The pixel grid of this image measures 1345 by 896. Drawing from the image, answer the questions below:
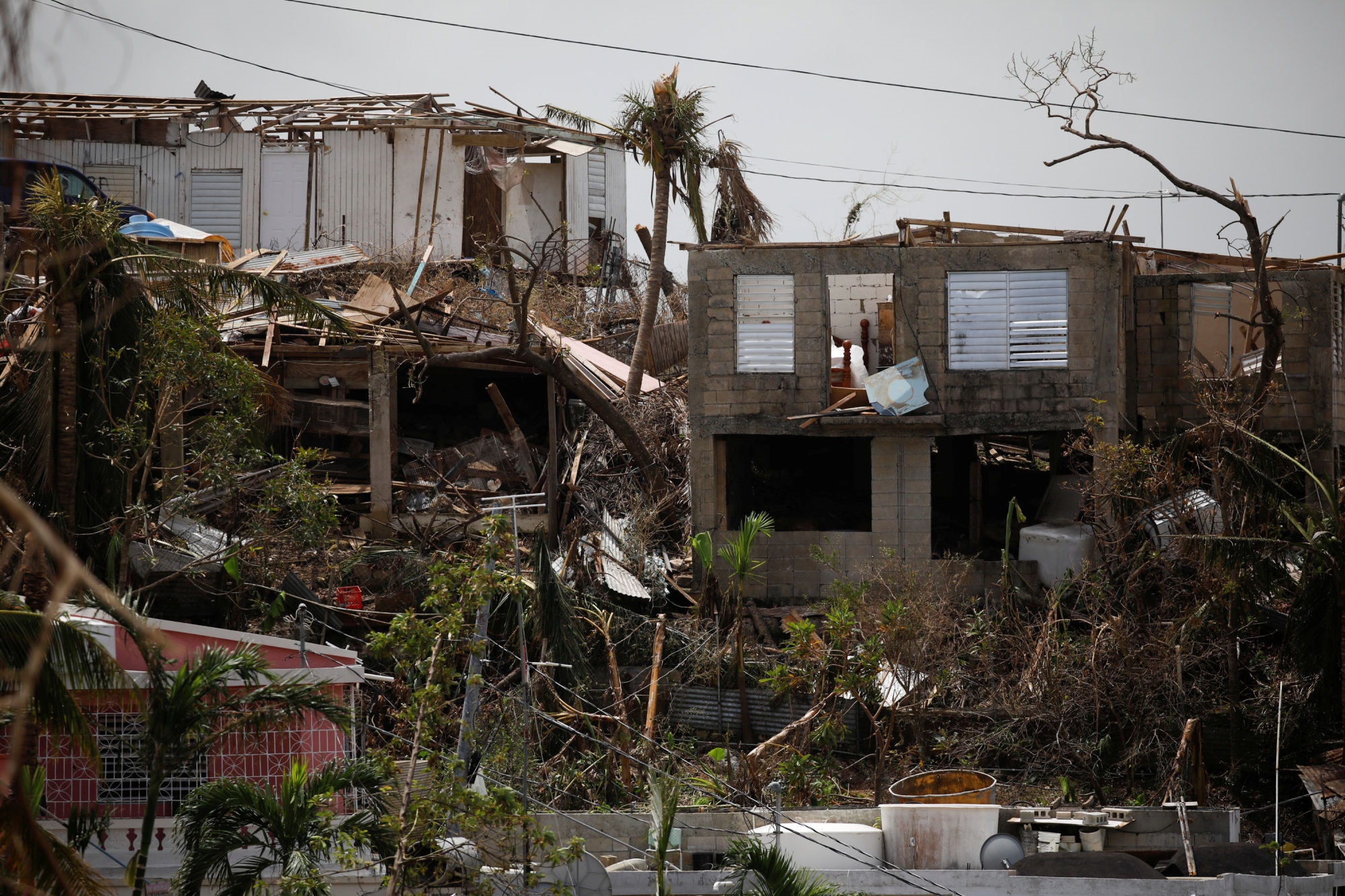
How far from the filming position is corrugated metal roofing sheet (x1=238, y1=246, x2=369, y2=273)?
2459 cm

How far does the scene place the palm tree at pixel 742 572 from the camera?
1797 cm

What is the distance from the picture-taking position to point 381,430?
20.9 metres

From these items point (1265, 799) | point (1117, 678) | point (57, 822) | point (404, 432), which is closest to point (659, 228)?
point (404, 432)

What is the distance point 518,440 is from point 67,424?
10.3 m

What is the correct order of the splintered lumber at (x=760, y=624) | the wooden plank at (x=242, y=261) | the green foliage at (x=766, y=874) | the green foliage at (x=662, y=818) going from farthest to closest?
the wooden plank at (x=242, y=261) → the splintered lumber at (x=760, y=624) → the green foliage at (x=766, y=874) → the green foliage at (x=662, y=818)

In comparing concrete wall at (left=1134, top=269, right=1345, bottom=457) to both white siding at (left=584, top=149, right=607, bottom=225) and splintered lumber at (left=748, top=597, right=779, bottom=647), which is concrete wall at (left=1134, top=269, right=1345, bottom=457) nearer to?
splintered lumber at (left=748, top=597, right=779, bottom=647)

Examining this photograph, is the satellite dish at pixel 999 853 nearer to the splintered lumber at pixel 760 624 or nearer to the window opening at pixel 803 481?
the splintered lumber at pixel 760 624

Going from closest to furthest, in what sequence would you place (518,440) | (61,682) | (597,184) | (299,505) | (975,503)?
(61,682), (299,505), (518,440), (975,503), (597,184)

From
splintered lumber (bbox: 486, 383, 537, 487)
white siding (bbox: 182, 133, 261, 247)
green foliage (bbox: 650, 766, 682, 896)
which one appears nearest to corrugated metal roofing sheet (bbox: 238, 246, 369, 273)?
white siding (bbox: 182, 133, 261, 247)

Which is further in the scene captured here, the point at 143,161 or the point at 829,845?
the point at 143,161

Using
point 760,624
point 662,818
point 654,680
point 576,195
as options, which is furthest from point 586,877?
point 576,195

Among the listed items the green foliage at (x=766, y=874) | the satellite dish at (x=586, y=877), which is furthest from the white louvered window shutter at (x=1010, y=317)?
the satellite dish at (x=586, y=877)

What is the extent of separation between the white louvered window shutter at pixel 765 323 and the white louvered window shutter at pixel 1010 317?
2.50 m

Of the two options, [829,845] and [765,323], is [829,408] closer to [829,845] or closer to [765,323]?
[765,323]
